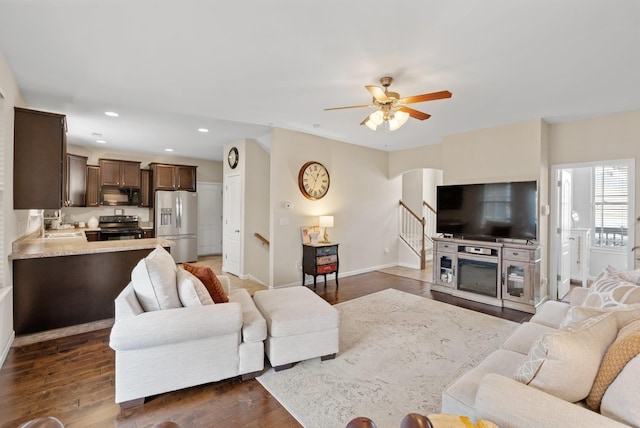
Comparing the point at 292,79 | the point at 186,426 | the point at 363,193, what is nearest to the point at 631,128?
Answer: the point at 363,193

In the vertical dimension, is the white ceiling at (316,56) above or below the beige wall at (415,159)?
above

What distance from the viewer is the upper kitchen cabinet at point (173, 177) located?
266 inches

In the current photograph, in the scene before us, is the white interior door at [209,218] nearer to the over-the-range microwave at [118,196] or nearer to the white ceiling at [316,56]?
the over-the-range microwave at [118,196]

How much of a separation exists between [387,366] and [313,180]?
3375 mm

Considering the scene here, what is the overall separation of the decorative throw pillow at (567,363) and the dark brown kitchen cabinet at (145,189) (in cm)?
763

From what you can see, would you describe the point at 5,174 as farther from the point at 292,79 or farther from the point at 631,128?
the point at 631,128

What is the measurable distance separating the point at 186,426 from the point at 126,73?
10.1 ft

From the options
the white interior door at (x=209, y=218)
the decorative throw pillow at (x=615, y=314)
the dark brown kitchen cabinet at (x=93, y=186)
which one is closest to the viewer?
the decorative throw pillow at (x=615, y=314)

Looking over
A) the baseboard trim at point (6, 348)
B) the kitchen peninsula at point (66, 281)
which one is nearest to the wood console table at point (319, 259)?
the kitchen peninsula at point (66, 281)

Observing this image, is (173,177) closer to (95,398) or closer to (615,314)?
(95,398)

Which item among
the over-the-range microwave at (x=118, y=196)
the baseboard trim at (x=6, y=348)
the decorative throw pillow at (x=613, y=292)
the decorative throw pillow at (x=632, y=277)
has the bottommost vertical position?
the baseboard trim at (x=6, y=348)

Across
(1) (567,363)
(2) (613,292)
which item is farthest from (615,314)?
(2) (613,292)

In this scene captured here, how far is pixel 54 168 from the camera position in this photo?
3.14m

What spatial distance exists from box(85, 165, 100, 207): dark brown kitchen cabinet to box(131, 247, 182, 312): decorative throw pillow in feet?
17.9
